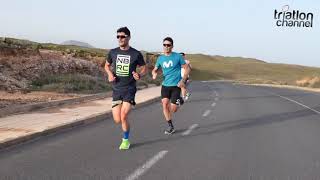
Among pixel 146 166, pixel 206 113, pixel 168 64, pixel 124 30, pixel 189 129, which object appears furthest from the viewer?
pixel 206 113

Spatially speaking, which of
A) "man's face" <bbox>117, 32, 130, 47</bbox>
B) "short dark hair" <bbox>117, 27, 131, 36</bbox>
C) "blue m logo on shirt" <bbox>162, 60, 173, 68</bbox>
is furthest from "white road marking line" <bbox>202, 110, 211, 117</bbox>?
"short dark hair" <bbox>117, 27, 131, 36</bbox>

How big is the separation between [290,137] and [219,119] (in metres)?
3.78

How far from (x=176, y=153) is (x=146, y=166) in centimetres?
128

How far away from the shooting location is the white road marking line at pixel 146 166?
706cm

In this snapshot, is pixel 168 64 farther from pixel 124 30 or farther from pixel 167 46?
pixel 124 30

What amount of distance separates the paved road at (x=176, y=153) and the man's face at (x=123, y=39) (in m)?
1.83

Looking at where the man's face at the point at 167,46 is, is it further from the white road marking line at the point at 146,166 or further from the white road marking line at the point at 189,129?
the white road marking line at the point at 146,166

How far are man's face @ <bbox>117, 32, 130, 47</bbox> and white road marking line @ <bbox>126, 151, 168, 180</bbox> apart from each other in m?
1.95

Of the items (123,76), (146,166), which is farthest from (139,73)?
(146,166)

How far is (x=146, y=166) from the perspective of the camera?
777cm

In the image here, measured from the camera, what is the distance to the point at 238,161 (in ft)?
27.3

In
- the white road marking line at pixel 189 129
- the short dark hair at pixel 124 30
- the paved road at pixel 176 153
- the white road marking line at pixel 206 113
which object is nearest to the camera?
the paved road at pixel 176 153

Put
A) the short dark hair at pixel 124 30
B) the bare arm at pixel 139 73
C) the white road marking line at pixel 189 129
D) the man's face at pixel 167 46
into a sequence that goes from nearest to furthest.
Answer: the short dark hair at pixel 124 30 → the bare arm at pixel 139 73 → the man's face at pixel 167 46 → the white road marking line at pixel 189 129

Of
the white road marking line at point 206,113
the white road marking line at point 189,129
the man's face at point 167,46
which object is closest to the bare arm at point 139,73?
the man's face at point 167,46
